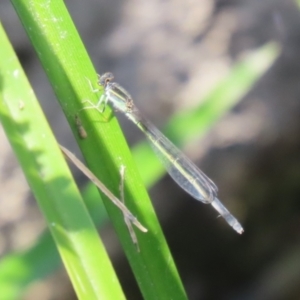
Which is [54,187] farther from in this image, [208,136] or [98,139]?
[208,136]

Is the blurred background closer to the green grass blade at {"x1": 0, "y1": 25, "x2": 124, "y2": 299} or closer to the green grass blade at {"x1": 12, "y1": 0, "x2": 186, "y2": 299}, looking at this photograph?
the green grass blade at {"x1": 12, "y1": 0, "x2": 186, "y2": 299}

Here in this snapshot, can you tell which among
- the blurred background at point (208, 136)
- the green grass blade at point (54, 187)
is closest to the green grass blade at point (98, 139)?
the green grass blade at point (54, 187)

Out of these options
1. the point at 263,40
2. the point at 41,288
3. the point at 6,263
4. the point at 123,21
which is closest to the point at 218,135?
the point at 263,40

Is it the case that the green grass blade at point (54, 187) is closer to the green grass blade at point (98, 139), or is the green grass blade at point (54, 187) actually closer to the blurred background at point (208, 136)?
the green grass blade at point (98, 139)

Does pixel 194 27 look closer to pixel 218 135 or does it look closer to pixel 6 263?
pixel 218 135

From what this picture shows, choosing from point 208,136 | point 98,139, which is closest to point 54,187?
point 98,139

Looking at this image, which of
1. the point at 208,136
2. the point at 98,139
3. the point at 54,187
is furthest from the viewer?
the point at 208,136
